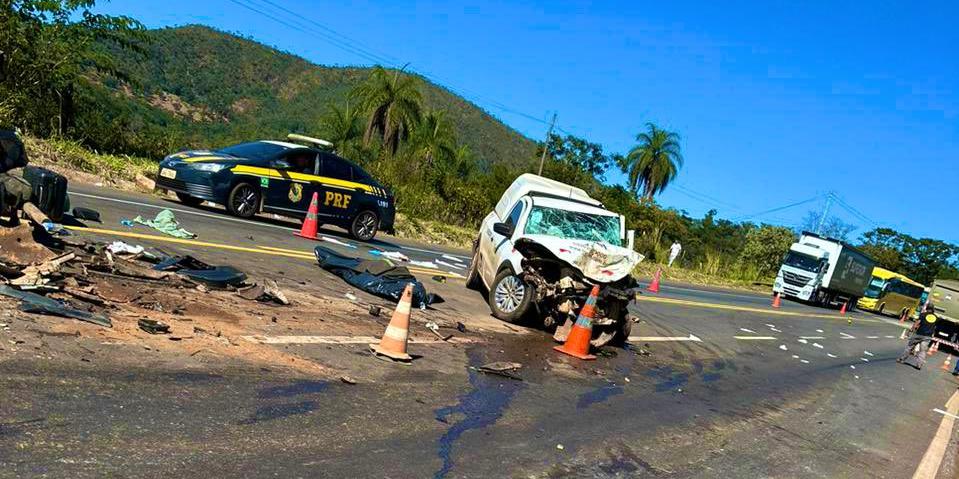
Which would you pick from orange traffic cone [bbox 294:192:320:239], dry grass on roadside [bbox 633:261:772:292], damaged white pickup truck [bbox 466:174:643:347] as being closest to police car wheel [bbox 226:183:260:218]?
orange traffic cone [bbox 294:192:320:239]

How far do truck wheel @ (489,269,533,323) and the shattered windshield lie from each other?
943mm

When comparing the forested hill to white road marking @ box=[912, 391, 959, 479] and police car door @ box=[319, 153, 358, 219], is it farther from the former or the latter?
white road marking @ box=[912, 391, 959, 479]

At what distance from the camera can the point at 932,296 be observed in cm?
2912

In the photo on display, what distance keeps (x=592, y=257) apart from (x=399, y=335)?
4015 millimetres

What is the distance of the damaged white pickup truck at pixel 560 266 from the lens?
10.1 meters

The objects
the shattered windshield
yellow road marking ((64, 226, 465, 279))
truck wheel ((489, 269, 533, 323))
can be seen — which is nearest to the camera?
yellow road marking ((64, 226, 465, 279))

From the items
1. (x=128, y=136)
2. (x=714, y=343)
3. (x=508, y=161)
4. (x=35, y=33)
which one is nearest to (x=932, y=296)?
(x=714, y=343)

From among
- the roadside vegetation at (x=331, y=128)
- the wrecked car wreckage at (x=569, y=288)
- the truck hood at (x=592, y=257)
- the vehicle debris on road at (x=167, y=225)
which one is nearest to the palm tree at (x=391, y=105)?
the roadside vegetation at (x=331, y=128)

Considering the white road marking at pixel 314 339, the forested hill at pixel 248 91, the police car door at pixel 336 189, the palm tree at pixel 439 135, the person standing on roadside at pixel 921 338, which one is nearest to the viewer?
the white road marking at pixel 314 339

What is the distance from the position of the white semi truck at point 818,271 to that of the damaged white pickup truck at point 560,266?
33706 millimetres

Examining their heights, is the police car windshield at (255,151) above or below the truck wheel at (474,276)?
above

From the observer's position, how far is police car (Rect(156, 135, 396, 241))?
14.7 meters

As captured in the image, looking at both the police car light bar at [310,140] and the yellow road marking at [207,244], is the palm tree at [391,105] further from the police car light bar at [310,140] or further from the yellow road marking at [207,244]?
the yellow road marking at [207,244]

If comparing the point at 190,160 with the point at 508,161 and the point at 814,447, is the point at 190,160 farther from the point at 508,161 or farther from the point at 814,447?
the point at 508,161
